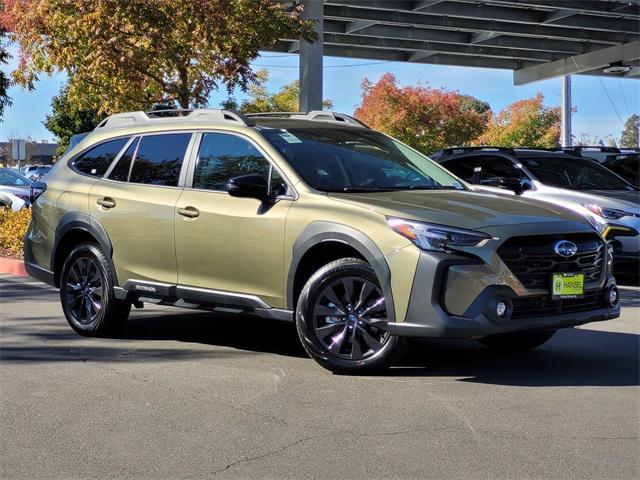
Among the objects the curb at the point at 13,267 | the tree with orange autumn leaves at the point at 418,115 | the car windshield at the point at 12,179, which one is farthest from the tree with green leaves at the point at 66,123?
the curb at the point at 13,267

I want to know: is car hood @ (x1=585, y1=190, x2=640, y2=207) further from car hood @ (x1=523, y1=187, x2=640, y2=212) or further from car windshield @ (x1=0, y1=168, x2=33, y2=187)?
car windshield @ (x1=0, y1=168, x2=33, y2=187)

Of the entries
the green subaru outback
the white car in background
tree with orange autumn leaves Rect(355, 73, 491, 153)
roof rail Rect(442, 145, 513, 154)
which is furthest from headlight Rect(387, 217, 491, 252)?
tree with orange autumn leaves Rect(355, 73, 491, 153)

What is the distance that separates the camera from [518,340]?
711 cm

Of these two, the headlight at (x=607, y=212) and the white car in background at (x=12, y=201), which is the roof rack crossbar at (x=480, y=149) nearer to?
the headlight at (x=607, y=212)

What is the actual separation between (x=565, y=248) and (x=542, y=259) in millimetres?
228

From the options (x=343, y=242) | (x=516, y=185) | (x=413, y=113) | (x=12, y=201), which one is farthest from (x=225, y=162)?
(x=413, y=113)

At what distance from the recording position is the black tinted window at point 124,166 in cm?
779

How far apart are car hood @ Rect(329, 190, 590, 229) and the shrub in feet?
29.2

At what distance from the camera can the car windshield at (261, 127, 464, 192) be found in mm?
6723

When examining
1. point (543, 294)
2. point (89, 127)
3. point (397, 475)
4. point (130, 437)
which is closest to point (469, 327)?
point (543, 294)

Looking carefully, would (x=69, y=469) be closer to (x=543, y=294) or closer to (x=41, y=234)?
(x=543, y=294)

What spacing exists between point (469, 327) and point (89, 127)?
3898 centimetres

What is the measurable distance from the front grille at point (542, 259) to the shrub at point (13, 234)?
32.1ft

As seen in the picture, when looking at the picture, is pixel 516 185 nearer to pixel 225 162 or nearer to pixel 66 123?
pixel 225 162
